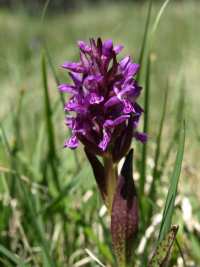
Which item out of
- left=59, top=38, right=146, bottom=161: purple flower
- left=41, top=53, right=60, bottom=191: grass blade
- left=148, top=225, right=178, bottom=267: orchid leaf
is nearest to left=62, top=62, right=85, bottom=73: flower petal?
left=59, top=38, right=146, bottom=161: purple flower

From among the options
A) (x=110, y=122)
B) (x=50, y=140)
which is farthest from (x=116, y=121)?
(x=50, y=140)

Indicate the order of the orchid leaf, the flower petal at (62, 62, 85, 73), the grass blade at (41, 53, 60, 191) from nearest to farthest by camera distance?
the orchid leaf < the flower petal at (62, 62, 85, 73) < the grass blade at (41, 53, 60, 191)

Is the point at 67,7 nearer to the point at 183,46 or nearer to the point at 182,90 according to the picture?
the point at 183,46

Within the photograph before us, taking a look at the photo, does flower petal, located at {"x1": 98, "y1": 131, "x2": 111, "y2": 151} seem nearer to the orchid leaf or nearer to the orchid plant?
the orchid plant

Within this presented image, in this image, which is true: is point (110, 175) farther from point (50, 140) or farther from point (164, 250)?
point (50, 140)

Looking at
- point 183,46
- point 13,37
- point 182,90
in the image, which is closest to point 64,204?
point 182,90

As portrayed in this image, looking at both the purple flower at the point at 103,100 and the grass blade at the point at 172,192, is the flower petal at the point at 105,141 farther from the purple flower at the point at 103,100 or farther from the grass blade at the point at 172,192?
the grass blade at the point at 172,192

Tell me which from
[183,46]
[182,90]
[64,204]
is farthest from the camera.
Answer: [183,46]

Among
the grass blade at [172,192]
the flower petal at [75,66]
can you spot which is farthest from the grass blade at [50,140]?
the grass blade at [172,192]
